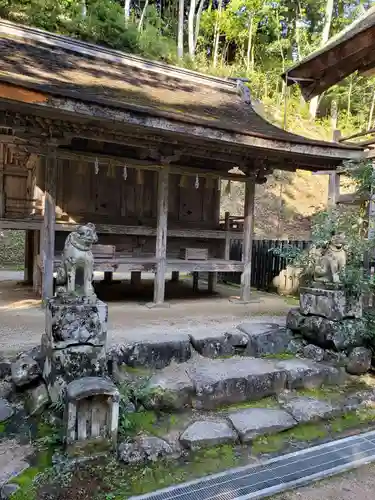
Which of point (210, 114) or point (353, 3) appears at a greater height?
point (353, 3)

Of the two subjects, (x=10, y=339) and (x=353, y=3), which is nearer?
(x=10, y=339)

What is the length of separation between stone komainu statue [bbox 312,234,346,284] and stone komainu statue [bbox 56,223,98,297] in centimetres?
335

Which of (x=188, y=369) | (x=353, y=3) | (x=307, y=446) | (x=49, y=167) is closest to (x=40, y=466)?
(x=188, y=369)

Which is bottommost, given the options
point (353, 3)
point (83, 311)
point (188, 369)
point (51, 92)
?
point (188, 369)

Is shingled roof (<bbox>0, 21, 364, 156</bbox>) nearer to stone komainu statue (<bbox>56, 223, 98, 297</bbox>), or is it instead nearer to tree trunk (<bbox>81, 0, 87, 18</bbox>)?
stone komainu statue (<bbox>56, 223, 98, 297</bbox>)

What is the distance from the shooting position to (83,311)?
3668 mm

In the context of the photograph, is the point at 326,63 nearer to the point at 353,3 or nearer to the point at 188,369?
the point at 188,369

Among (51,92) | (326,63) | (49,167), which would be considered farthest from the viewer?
(326,63)

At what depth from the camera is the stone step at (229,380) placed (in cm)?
400

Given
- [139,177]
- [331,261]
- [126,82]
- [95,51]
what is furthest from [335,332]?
[95,51]

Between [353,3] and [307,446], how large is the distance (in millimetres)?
30274

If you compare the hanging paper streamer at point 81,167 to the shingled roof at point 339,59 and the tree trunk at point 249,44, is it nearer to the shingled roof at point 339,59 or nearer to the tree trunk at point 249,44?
the shingled roof at point 339,59

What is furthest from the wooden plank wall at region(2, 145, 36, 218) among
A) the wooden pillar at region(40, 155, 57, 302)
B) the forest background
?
the forest background

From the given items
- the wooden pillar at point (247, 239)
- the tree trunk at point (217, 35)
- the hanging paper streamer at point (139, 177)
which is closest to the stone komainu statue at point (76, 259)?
the hanging paper streamer at point (139, 177)
